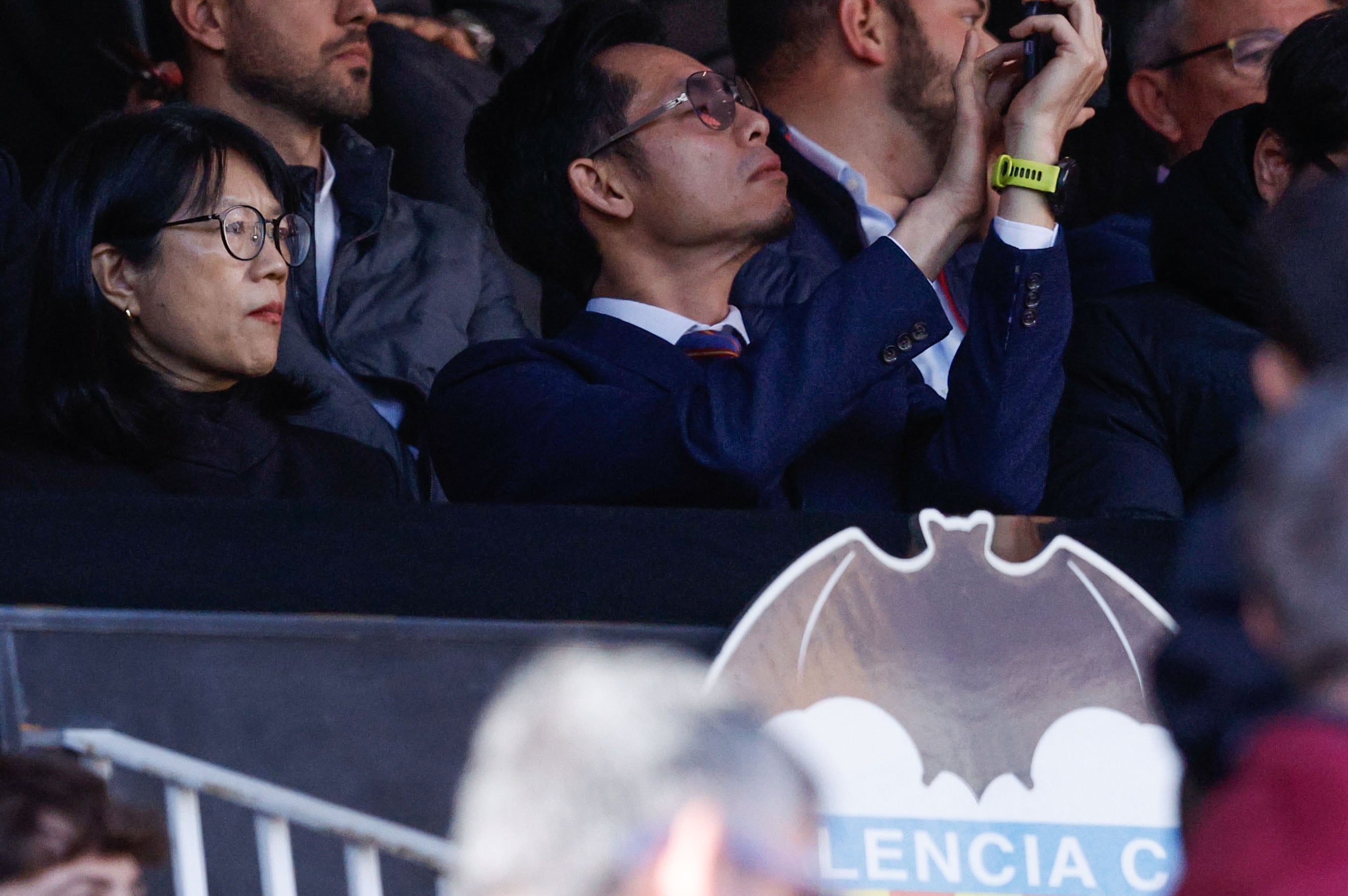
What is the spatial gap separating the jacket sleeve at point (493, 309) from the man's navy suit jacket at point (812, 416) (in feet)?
2.80

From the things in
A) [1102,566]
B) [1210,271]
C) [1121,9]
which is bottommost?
[1121,9]

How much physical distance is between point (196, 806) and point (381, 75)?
2.29m

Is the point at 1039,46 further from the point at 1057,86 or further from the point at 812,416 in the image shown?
the point at 812,416

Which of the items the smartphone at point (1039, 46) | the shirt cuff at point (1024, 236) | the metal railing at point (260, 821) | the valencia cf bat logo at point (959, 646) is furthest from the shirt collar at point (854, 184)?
the metal railing at point (260, 821)

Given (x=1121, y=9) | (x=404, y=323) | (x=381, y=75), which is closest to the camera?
(x=404, y=323)

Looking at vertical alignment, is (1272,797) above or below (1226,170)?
above

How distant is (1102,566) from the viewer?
176 cm

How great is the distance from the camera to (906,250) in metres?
2.28

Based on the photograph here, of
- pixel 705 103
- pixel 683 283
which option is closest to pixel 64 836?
pixel 683 283

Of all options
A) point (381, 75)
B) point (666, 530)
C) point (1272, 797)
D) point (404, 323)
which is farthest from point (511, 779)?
point (381, 75)

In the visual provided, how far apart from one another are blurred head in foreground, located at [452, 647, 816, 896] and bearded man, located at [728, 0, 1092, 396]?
6.98 ft

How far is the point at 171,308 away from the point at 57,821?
118cm

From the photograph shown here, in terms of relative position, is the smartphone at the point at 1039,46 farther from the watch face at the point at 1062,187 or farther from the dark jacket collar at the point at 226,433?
the dark jacket collar at the point at 226,433

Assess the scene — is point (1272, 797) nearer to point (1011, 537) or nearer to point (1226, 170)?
point (1011, 537)
